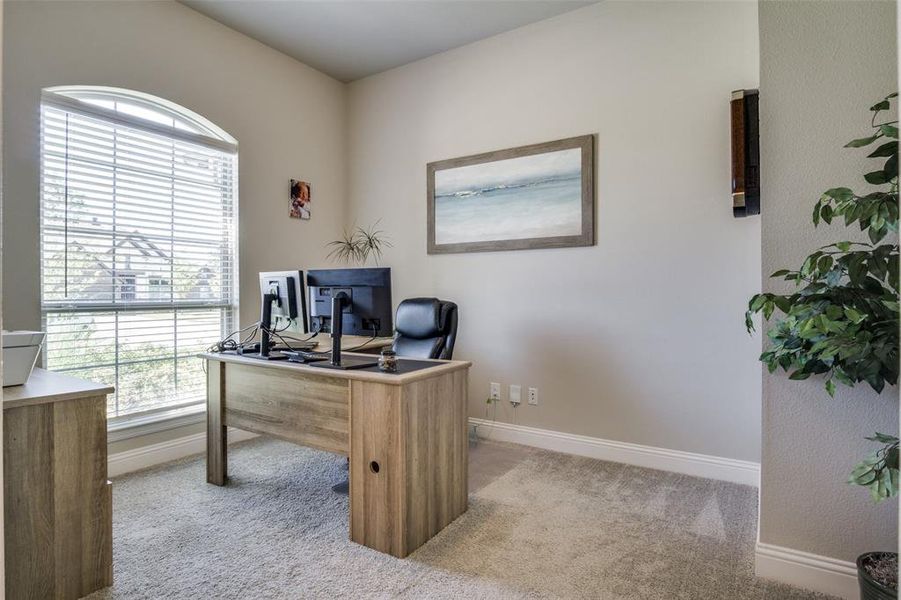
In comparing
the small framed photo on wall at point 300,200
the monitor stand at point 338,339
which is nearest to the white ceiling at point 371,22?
the small framed photo on wall at point 300,200

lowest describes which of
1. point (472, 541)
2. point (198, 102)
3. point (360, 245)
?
point (472, 541)

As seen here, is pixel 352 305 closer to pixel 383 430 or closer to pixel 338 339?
pixel 338 339

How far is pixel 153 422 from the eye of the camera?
316 centimetres

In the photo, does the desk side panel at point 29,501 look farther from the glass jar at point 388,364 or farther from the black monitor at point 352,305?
the glass jar at point 388,364

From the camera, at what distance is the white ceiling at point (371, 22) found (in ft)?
10.8

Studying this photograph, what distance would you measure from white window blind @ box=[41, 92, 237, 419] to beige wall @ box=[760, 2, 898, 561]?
326 cm

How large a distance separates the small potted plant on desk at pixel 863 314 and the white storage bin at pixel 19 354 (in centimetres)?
254

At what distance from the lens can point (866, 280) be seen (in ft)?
5.05

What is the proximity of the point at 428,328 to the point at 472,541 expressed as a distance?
48.6 inches

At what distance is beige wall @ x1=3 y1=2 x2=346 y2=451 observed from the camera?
2607 mm

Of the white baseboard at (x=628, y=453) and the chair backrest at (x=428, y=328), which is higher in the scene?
the chair backrest at (x=428, y=328)

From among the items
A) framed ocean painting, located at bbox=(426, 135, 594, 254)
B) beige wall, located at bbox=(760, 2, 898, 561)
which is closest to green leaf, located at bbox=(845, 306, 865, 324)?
beige wall, located at bbox=(760, 2, 898, 561)

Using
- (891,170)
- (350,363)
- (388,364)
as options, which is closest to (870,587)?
(891,170)

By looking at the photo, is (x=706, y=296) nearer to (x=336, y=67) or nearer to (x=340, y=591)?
(x=340, y=591)
